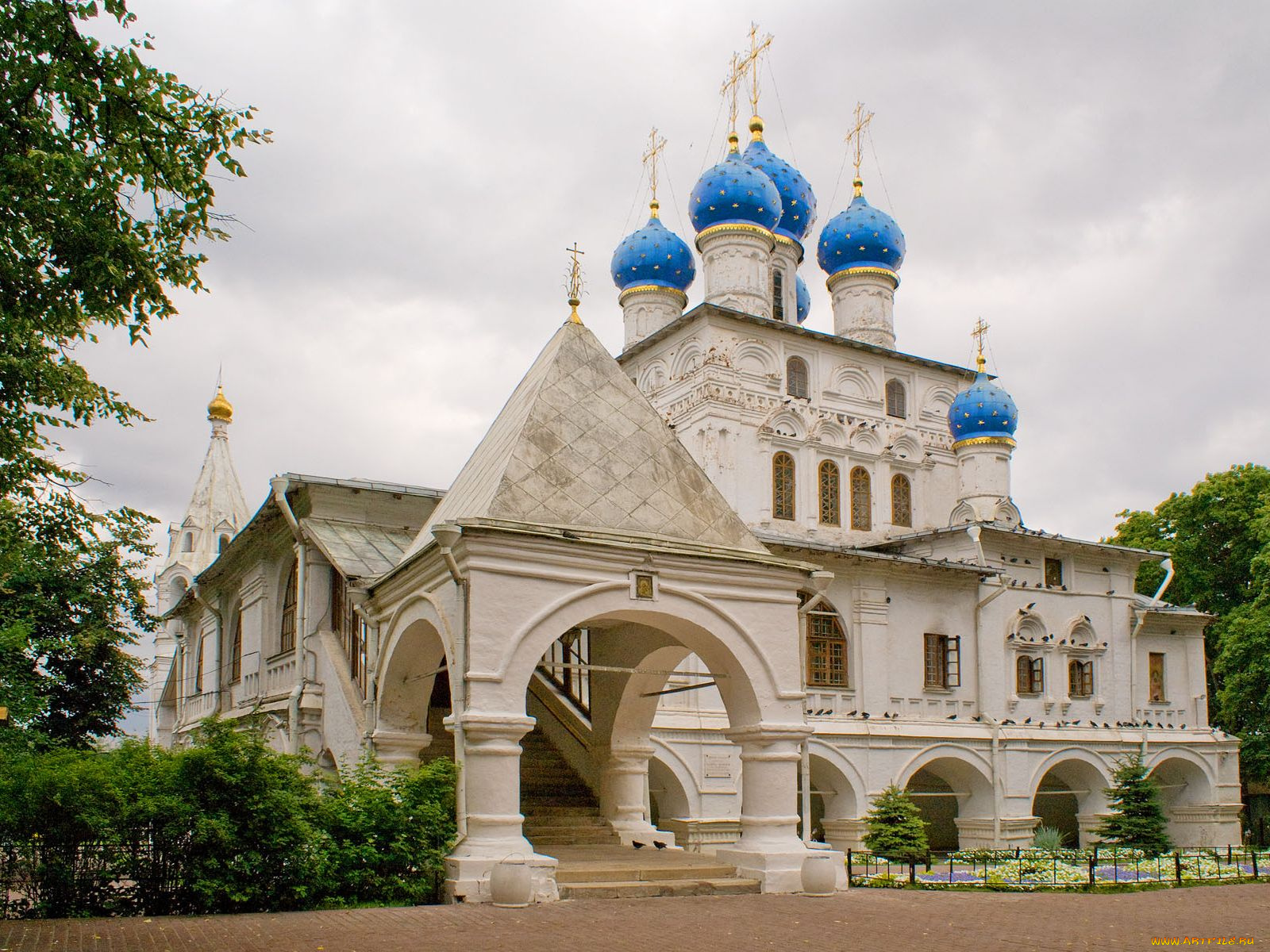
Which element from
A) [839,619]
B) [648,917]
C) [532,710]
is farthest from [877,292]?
[648,917]

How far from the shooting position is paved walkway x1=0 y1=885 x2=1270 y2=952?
8320mm

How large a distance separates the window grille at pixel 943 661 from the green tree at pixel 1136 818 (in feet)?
11.3

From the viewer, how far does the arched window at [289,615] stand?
57.0ft

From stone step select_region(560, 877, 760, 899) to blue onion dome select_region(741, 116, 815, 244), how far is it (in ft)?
77.7

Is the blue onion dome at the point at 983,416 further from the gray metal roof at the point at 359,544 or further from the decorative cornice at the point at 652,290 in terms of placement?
the gray metal roof at the point at 359,544

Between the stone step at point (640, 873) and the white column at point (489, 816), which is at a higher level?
the white column at point (489, 816)

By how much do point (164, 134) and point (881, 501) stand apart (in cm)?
2322

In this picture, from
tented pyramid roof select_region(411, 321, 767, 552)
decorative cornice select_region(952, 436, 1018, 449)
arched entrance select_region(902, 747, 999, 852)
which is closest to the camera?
tented pyramid roof select_region(411, 321, 767, 552)

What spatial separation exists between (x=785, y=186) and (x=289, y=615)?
20.0 m

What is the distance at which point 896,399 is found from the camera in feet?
103

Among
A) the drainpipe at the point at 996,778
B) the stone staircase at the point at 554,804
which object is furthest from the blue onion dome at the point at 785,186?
the stone staircase at the point at 554,804

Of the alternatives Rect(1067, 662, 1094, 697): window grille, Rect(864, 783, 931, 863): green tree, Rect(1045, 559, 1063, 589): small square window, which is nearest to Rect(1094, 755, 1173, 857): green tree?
Rect(1067, 662, 1094, 697): window grille

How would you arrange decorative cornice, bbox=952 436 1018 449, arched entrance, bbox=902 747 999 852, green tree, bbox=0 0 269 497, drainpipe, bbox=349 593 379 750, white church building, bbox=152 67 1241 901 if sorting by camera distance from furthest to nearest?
decorative cornice, bbox=952 436 1018 449 → arched entrance, bbox=902 747 999 852 → drainpipe, bbox=349 593 379 750 → white church building, bbox=152 67 1241 901 → green tree, bbox=0 0 269 497

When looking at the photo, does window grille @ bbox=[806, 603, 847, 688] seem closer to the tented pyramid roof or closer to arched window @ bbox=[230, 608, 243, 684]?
arched window @ bbox=[230, 608, 243, 684]
